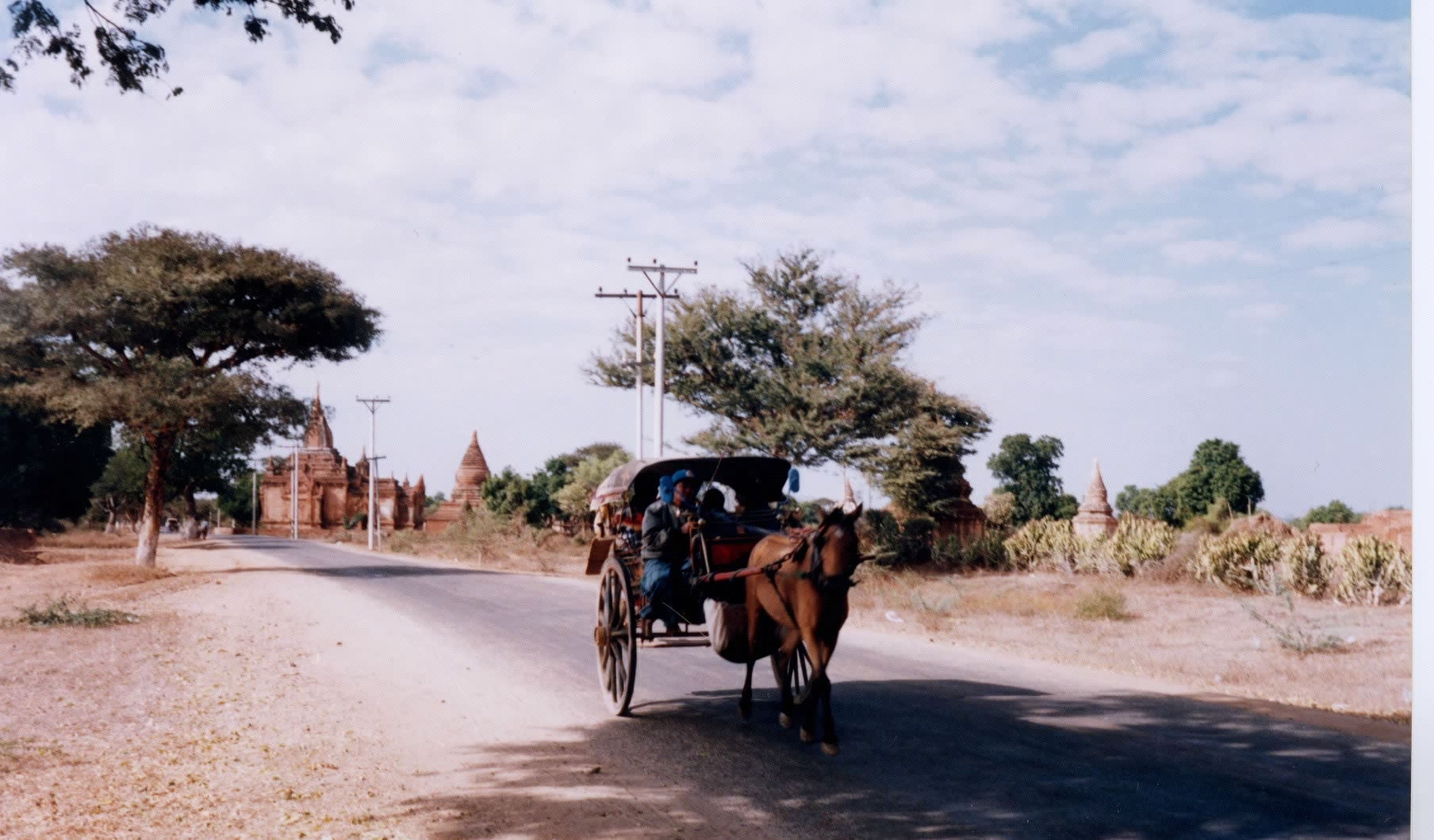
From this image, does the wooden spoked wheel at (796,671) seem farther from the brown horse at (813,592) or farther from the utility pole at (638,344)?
the utility pole at (638,344)

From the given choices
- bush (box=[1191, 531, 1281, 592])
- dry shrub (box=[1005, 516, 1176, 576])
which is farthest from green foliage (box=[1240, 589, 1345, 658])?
dry shrub (box=[1005, 516, 1176, 576])

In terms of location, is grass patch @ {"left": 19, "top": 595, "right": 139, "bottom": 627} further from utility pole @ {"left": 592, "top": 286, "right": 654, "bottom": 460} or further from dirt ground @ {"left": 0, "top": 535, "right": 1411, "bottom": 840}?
utility pole @ {"left": 592, "top": 286, "right": 654, "bottom": 460}

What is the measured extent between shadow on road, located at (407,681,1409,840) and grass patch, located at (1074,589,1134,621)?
8.72 m

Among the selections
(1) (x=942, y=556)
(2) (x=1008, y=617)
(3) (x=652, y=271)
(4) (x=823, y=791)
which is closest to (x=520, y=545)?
(3) (x=652, y=271)

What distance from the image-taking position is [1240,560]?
2006cm

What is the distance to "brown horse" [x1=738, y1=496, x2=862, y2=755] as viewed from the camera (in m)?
6.57

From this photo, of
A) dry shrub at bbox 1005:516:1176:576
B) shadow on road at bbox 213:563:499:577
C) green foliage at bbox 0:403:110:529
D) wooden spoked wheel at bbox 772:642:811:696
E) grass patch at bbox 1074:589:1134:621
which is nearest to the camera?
wooden spoked wheel at bbox 772:642:811:696

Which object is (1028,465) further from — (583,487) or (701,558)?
(701,558)

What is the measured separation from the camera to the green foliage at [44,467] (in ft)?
142

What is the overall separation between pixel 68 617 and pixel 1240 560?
19665 mm

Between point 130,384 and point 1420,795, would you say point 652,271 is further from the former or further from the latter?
point 1420,795

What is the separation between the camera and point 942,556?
31.1 m

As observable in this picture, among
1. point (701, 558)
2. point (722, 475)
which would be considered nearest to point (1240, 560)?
point (722, 475)

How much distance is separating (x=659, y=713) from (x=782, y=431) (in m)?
22.1
